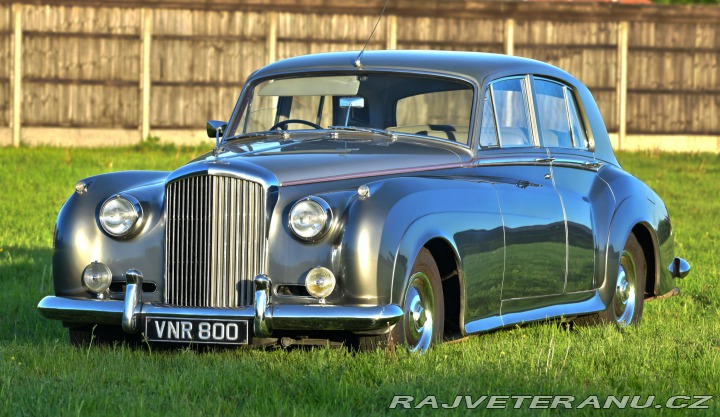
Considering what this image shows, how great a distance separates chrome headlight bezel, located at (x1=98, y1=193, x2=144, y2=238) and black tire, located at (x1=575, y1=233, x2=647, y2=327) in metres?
3.09

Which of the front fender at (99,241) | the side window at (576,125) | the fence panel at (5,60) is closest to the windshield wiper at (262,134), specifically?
the front fender at (99,241)

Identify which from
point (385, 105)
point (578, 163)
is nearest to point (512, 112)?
point (578, 163)

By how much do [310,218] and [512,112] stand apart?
2176mm

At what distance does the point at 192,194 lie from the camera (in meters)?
6.45

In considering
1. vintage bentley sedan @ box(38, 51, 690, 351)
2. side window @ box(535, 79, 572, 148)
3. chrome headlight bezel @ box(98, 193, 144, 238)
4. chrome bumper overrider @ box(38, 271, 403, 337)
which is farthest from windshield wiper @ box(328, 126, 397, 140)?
chrome bumper overrider @ box(38, 271, 403, 337)

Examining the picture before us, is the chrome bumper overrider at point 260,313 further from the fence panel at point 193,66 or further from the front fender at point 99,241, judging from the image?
the fence panel at point 193,66

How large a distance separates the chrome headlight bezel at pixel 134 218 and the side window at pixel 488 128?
78.5 inches

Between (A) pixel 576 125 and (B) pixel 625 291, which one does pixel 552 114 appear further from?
(B) pixel 625 291

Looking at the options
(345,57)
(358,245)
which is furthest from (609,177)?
(358,245)

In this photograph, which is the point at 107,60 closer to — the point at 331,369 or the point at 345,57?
the point at 345,57

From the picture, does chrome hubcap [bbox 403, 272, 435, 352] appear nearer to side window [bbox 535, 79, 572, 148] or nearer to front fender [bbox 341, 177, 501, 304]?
front fender [bbox 341, 177, 501, 304]

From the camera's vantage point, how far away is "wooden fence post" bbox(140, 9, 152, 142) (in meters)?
21.0

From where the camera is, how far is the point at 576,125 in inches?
343

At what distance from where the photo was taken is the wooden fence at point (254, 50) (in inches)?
820
